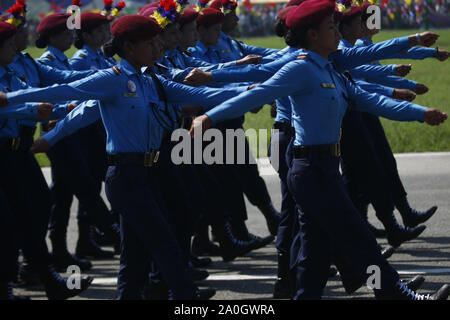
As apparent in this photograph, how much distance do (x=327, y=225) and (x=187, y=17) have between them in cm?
328

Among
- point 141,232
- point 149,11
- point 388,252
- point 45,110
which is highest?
point 149,11

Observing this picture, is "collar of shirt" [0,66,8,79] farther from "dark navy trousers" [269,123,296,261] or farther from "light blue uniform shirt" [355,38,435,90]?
"light blue uniform shirt" [355,38,435,90]

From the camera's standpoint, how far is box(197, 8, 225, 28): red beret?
356 inches

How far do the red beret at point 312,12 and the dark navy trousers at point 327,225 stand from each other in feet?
2.70

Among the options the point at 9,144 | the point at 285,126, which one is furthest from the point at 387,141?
the point at 9,144

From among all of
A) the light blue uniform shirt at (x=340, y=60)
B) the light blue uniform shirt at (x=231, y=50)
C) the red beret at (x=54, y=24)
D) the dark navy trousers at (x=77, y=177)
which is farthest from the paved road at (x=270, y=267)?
the red beret at (x=54, y=24)

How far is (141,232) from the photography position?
6012 mm

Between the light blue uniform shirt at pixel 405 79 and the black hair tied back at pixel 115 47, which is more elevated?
the black hair tied back at pixel 115 47

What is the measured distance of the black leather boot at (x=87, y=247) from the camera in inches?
353

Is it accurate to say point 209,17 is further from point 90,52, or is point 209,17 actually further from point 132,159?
point 132,159

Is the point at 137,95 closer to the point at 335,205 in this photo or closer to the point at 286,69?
the point at 286,69

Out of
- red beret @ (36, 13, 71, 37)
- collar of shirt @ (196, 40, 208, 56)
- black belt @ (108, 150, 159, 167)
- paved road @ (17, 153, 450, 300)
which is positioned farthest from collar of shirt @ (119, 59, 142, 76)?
collar of shirt @ (196, 40, 208, 56)

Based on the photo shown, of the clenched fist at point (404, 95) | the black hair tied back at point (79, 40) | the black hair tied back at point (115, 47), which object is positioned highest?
the black hair tied back at point (115, 47)

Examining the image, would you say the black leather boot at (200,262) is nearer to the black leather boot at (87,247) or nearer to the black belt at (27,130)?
the black leather boot at (87,247)
